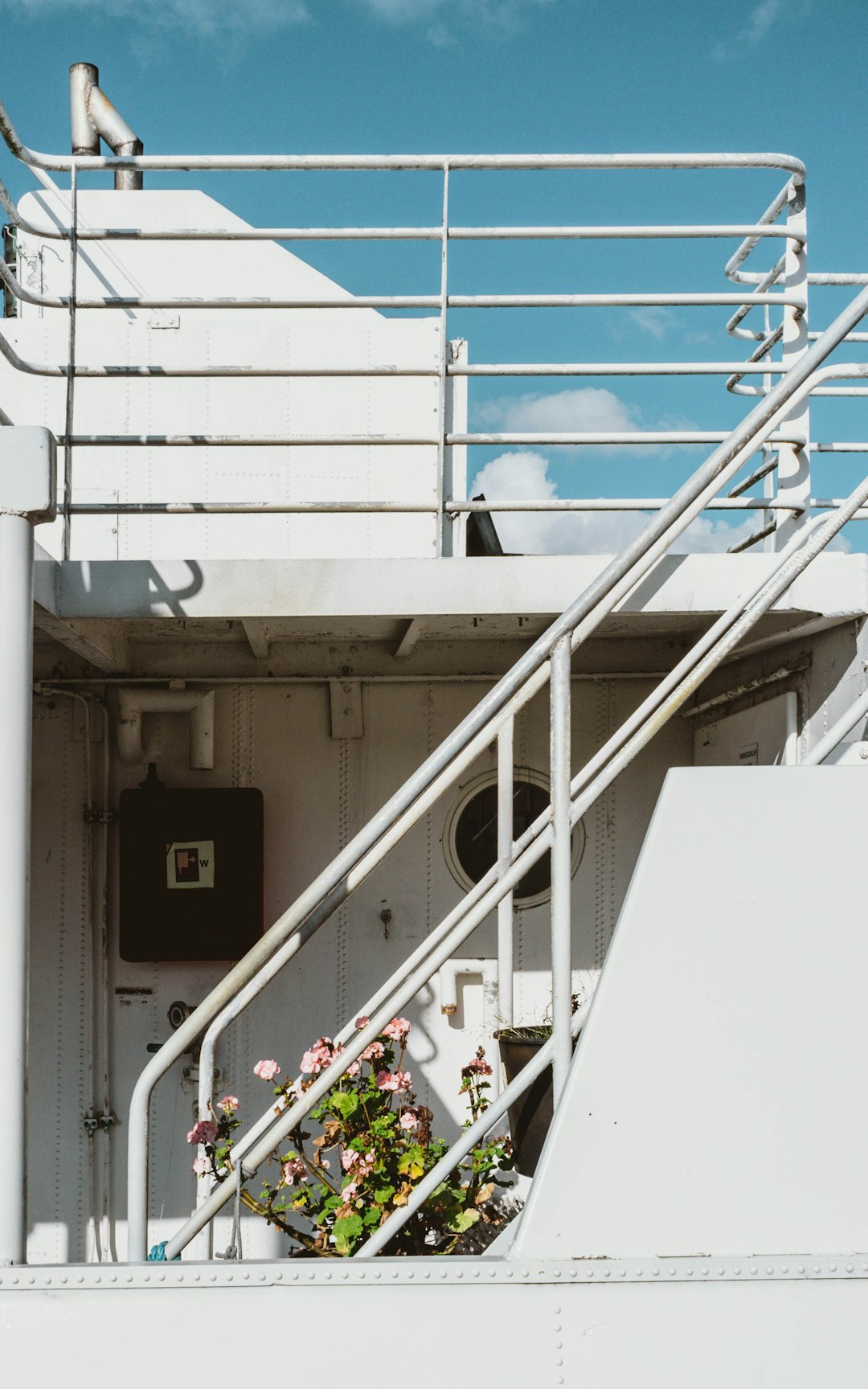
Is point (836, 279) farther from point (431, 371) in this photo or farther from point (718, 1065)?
point (718, 1065)

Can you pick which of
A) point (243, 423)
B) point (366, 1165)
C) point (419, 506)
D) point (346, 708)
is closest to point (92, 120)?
point (243, 423)

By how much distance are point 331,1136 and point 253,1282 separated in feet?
2.27

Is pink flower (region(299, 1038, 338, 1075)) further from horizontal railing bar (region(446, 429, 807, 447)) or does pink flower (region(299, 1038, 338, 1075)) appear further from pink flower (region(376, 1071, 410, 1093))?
horizontal railing bar (region(446, 429, 807, 447))

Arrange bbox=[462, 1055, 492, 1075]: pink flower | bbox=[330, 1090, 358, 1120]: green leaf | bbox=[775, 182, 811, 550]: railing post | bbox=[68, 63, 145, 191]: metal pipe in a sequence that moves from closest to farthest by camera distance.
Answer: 1. bbox=[330, 1090, 358, 1120]: green leaf
2. bbox=[462, 1055, 492, 1075]: pink flower
3. bbox=[775, 182, 811, 550]: railing post
4. bbox=[68, 63, 145, 191]: metal pipe

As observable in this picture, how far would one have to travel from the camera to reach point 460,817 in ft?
17.6

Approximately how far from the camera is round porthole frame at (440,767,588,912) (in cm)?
534

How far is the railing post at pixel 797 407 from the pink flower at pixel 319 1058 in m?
2.27

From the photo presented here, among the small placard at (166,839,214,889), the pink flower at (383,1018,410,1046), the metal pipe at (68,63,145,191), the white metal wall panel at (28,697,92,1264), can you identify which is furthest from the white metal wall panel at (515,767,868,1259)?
the metal pipe at (68,63,145,191)

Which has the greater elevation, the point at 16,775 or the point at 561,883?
the point at 16,775

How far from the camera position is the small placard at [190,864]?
5223 millimetres

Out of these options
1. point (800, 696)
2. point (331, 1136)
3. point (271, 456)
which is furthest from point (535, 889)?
point (271, 456)

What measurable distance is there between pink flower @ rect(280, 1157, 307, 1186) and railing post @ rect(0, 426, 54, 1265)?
0.85 meters

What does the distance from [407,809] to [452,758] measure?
0.56 ft

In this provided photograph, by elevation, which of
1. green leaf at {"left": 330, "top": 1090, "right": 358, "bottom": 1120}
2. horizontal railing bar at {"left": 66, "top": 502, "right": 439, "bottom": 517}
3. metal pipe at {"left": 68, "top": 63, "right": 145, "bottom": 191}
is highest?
metal pipe at {"left": 68, "top": 63, "right": 145, "bottom": 191}
